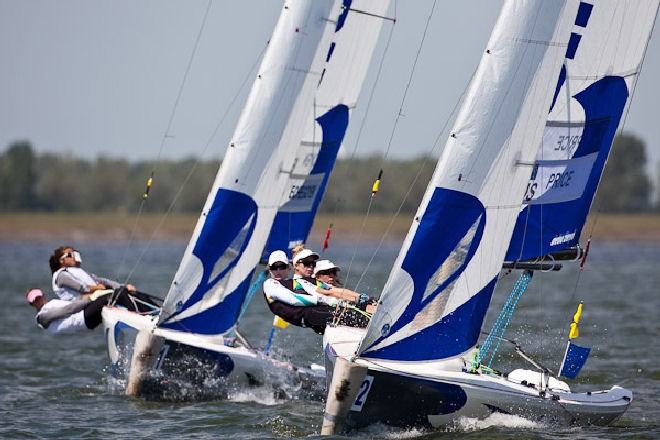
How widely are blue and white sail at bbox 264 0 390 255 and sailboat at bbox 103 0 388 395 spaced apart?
0.01 m

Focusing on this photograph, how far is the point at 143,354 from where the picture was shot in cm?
1307

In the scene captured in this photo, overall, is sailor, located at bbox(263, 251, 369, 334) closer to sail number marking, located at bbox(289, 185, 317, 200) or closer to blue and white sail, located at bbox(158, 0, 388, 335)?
blue and white sail, located at bbox(158, 0, 388, 335)

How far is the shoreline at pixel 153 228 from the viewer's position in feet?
248

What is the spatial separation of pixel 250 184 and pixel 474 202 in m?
4.04

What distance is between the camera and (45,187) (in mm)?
97375

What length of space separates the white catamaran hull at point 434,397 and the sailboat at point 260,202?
2.56 metres

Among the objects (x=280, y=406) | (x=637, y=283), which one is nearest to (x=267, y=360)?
(x=280, y=406)

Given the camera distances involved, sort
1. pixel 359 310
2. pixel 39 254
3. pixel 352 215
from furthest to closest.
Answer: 1. pixel 352 215
2. pixel 39 254
3. pixel 359 310

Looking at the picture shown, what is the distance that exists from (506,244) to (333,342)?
66.5 inches

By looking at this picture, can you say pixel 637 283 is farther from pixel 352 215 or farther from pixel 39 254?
pixel 352 215

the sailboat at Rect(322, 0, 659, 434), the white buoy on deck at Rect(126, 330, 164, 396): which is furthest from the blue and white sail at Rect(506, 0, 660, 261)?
the white buoy on deck at Rect(126, 330, 164, 396)

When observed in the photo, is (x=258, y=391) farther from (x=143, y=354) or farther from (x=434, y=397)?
(x=434, y=397)

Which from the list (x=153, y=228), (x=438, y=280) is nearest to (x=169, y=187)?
(x=153, y=228)

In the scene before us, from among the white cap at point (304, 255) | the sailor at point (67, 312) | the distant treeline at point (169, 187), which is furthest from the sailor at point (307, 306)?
the distant treeline at point (169, 187)
